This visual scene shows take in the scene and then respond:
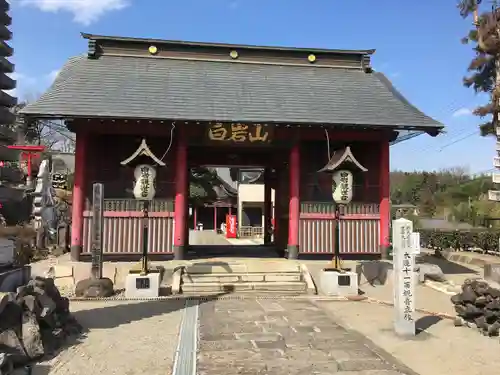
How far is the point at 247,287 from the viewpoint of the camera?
39.7 ft

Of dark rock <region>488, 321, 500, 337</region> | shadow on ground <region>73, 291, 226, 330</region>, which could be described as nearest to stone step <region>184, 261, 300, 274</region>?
shadow on ground <region>73, 291, 226, 330</region>

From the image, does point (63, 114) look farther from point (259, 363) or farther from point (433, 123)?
point (433, 123)

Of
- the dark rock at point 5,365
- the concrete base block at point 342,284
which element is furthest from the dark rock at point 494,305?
the dark rock at point 5,365

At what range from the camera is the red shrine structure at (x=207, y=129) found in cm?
1393

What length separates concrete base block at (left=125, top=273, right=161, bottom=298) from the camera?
11039 mm

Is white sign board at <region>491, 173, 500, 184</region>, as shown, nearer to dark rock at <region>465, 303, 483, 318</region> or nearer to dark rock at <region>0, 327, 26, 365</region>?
dark rock at <region>465, 303, 483, 318</region>

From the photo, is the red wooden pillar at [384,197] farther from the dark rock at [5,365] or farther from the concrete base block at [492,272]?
the dark rock at [5,365]

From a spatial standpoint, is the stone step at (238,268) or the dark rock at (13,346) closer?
the dark rock at (13,346)

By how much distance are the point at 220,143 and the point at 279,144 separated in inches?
80.3

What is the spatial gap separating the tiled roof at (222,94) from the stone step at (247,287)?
5100mm

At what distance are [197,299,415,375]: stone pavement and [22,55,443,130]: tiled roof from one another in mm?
6841

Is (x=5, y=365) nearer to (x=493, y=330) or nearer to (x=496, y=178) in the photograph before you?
(x=493, y=330)

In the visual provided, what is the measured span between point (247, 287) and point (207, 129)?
5.38m

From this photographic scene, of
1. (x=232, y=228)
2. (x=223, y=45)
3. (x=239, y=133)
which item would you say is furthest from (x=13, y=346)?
(x=232, y=228)
